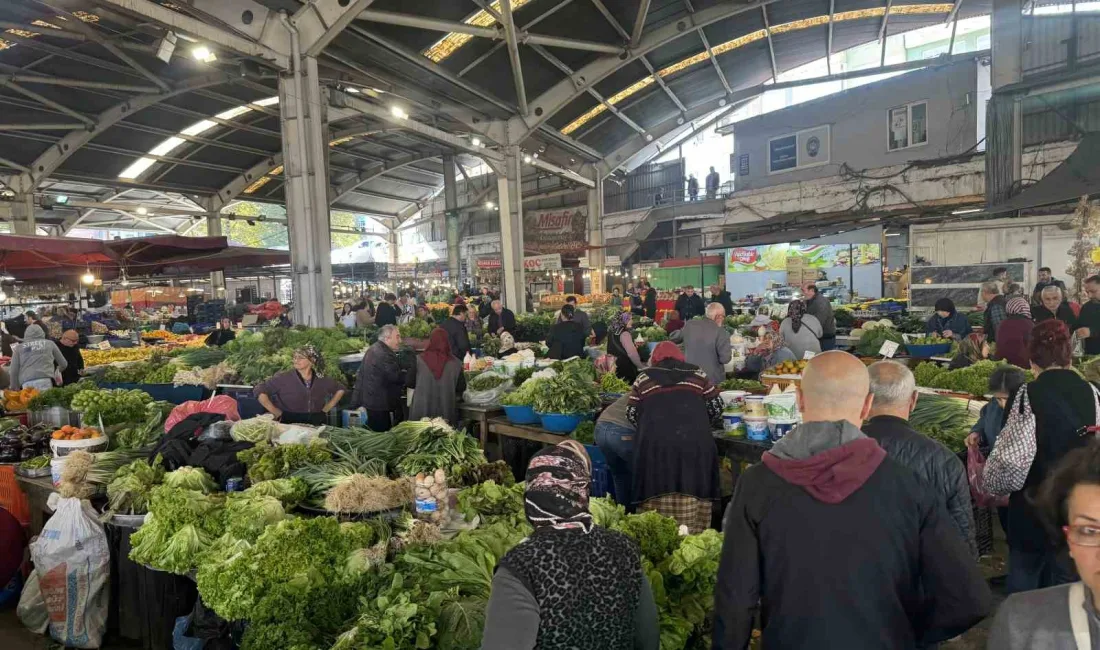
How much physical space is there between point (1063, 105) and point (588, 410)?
536 inches

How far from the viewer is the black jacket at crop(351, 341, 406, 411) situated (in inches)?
246

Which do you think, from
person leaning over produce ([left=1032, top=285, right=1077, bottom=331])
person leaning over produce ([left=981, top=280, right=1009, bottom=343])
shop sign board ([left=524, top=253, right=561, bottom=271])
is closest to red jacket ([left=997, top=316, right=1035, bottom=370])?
person leaning over produce ([left=1032, top=285, right=1077, bottom=331])

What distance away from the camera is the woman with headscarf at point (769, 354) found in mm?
7168

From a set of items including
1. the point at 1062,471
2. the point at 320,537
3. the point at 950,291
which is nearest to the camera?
the point at 1062,471

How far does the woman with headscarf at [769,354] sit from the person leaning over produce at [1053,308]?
2.48 metres

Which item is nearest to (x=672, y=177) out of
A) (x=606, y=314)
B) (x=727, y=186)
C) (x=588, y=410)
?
(x=727, y=186)

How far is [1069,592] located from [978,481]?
285 centimetres

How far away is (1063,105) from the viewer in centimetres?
1300

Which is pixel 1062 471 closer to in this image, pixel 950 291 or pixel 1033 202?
pixel 1033 202

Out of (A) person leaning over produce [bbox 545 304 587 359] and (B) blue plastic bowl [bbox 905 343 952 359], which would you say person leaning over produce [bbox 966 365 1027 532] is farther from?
(A) person leaning over produce [bbox 545 304 587 359]

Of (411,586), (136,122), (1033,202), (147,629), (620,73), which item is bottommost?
(147,629)

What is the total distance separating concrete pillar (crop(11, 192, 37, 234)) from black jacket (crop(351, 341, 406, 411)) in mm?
17959

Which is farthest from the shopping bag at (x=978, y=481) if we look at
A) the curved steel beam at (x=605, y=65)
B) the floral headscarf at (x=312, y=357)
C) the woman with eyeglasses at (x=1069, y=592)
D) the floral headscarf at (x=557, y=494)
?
the curved steel beam at (x=605, y=65)

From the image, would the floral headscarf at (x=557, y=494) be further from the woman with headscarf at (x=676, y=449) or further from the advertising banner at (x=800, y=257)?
the advertising banner at (x=800, y=257)
